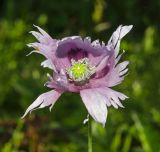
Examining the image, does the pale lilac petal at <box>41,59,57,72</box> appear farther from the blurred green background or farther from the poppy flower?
the blurred green background

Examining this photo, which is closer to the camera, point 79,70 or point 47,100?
point 47,100

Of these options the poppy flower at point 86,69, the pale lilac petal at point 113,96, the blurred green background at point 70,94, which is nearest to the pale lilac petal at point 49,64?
the poppy flower at point 86,69

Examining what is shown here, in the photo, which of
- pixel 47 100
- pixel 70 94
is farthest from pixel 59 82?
pixel 70 94

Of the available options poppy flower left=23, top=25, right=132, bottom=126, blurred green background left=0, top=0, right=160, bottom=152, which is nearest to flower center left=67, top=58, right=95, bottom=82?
poppy flower left=23, top=25, right=132, bottom=126

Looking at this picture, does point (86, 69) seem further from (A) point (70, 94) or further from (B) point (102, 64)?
(A) point (70, 94)

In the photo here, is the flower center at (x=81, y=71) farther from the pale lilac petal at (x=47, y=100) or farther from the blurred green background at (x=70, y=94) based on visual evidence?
the blurred green background at (x=70, y=94)

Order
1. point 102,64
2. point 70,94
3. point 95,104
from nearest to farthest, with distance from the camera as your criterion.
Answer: point 95,104, point 102,64, point 70,94

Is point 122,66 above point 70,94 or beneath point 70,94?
beneath
